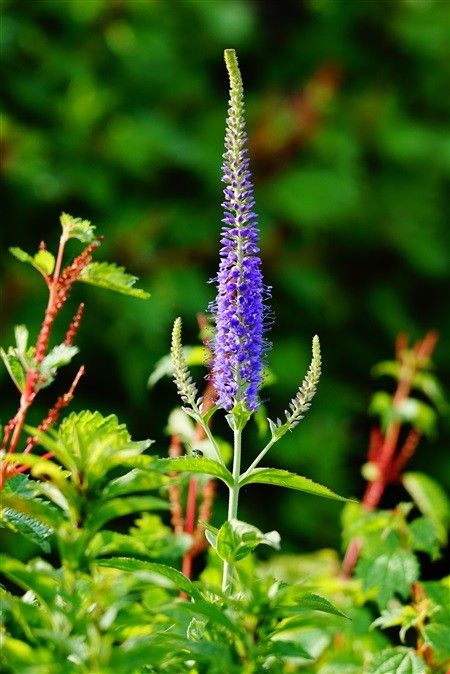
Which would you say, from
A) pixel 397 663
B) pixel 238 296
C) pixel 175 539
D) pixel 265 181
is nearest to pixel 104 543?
pixel 238 296

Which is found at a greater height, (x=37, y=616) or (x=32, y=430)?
(x=32, y=430)

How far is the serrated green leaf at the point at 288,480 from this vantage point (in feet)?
4.76

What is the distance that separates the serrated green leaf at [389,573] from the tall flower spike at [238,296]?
66 centimetres

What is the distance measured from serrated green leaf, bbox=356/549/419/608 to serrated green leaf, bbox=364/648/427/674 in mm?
184

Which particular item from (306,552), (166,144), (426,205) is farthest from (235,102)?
(426,205)

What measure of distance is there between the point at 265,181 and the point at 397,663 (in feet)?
12.9

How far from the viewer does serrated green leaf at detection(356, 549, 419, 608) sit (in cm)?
201

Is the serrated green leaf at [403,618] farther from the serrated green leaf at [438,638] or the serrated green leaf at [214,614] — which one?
the serrated green leaf at [214,614]

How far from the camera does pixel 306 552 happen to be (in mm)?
5359

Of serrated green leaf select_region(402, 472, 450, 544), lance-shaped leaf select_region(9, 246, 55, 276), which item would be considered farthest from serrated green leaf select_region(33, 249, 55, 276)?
serrated green leaf select_region(402, 472, 450, 544)

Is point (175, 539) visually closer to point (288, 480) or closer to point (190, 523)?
point (190, 523)

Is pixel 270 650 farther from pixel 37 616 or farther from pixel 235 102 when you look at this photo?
pixel 235 102

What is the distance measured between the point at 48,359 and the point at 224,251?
0.31 m

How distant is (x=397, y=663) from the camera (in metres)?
1.79
